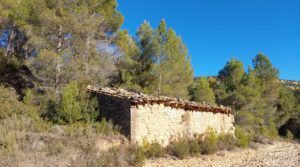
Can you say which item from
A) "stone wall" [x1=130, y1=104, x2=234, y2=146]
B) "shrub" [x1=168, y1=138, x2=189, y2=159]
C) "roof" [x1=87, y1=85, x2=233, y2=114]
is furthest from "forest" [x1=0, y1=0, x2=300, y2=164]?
"shrub" [x1=168, y1=138, x2=189, y2=159]

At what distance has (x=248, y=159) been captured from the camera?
14.7 meters

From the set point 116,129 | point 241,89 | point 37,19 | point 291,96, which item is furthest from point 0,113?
point 291,96

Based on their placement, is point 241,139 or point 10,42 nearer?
point 241,139

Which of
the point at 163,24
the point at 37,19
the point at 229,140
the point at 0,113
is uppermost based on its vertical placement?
the point at 163,24

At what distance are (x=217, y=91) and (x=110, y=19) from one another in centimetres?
1350

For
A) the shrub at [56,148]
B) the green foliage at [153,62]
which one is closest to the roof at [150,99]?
the shrub at [56,148]

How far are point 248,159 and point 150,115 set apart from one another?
6258 mm

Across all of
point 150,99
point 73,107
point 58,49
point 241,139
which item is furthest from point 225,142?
point 58,49

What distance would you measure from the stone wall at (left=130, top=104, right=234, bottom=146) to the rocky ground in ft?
3.61

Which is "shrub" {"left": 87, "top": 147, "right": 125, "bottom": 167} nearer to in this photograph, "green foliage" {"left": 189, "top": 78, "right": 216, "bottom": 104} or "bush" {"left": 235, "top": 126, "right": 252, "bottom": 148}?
"bush" {"left": 235, "top": 126, "right": 252, "bottom": 148}

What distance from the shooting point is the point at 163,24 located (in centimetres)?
2059

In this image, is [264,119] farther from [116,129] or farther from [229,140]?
[116,129]

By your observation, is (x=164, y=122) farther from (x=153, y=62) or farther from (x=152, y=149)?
(x=153, y=62)

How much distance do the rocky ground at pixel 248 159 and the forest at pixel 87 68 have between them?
2044 mm
